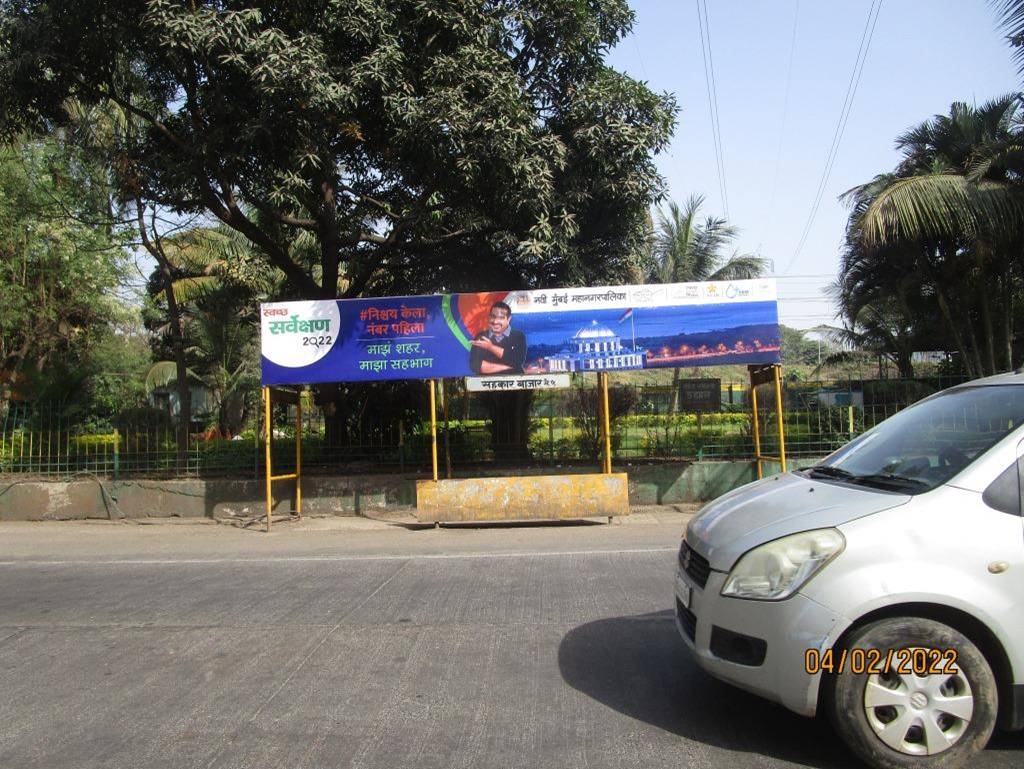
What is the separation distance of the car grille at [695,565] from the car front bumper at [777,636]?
0.09m

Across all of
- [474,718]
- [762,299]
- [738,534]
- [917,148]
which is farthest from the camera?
[917,148]

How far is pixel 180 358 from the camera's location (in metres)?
15.1

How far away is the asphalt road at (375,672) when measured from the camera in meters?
3.74

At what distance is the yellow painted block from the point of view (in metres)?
11.5

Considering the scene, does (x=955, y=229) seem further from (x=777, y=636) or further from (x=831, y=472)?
(x=777, y=636)

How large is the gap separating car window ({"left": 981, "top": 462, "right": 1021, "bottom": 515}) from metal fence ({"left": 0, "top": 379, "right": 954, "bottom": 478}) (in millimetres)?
10528

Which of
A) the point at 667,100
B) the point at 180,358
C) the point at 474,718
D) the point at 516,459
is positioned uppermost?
the point at 667,100

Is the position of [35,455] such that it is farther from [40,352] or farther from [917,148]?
[917,148]

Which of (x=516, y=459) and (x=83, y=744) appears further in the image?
(x=516, y=459)

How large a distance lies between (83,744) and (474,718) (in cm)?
197

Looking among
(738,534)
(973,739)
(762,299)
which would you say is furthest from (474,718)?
(762,299)

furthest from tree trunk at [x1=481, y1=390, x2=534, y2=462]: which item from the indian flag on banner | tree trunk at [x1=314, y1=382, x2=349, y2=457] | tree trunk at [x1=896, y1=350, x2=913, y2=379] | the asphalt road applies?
tree trunk at [x1=896, y1=350, x2=913, y2=379]

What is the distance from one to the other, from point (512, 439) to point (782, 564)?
35.2ft

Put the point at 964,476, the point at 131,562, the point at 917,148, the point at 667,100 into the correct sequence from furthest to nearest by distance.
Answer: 1. the point at 917,148
2. the point at 667,100
3. the point at 131,562
4. the point at 964,476
